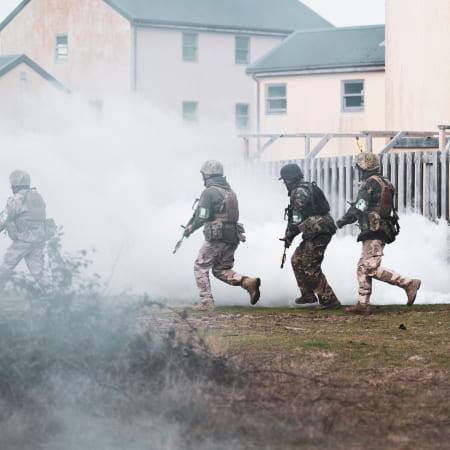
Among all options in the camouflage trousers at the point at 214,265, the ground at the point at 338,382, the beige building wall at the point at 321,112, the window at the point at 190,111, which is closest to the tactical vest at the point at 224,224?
the camouflage trousers at the point at 214,265

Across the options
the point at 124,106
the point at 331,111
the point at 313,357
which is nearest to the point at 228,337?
the point at 313,357

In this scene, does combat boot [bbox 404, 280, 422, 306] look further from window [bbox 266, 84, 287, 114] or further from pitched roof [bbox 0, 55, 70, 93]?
pitched roof [bbox 0, 55, 70, 93]

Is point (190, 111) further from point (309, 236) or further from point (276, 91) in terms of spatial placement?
point (309, 236)

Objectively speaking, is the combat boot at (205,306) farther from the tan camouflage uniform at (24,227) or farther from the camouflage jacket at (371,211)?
the tan camouflage uniform at (24,227)

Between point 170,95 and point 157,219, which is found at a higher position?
point 170,95

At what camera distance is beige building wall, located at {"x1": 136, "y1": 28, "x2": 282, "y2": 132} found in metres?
49.0

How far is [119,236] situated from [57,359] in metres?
11.2

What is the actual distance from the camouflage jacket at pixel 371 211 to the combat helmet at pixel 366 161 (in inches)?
3.1

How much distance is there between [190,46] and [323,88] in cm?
1268

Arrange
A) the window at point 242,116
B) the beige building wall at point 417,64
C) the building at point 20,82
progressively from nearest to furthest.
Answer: the beige building wall at point 417,64, the building at point 20,82, the window at point 242,116

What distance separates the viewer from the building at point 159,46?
4878 cm

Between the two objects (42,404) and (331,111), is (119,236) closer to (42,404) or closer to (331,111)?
(42,404)

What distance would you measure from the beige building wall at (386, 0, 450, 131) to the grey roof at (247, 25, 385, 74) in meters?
8.47

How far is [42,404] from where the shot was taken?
7012 mm
